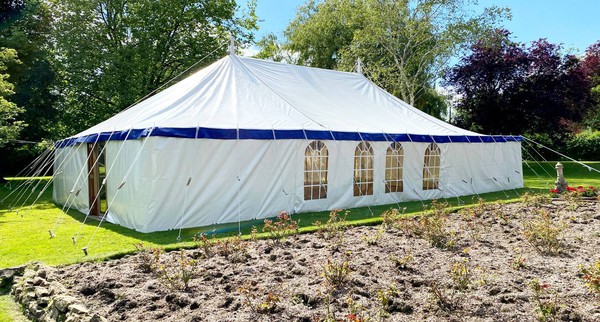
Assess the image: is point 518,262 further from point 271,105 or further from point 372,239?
point 271,105

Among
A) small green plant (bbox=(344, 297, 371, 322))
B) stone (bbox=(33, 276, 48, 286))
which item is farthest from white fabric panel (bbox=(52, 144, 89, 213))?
small green plant (bbox=(344, 297, 371, 322))

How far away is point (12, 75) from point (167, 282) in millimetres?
15712

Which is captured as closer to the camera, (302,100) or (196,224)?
(196,224)

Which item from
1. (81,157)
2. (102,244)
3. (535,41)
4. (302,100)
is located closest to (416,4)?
(535,41)

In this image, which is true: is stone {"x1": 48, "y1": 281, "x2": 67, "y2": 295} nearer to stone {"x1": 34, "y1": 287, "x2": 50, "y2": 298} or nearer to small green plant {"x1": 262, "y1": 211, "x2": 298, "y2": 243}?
stone {"x1": 34, "y1": 287, "x2": 50, "y2": 298}

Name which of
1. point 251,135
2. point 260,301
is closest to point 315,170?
point 251,135

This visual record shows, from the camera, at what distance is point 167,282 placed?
3639 millimetres

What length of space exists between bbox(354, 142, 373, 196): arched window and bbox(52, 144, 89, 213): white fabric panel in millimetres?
5074

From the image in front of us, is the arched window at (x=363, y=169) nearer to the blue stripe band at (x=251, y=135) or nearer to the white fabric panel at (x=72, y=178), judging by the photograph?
the blue stripe band at (x=251, y=135)

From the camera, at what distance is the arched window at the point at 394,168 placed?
8883 mm

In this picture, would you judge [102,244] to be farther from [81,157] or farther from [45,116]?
[45,116]

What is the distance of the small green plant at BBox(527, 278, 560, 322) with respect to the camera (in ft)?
9.41

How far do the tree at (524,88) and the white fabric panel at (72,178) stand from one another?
15.2 m

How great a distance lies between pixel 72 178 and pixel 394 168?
698 centimetres
